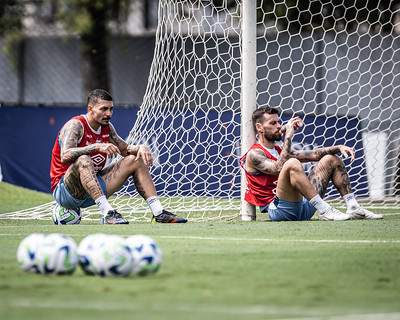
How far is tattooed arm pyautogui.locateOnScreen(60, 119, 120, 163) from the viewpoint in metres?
7.85

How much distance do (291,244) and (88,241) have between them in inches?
81.4

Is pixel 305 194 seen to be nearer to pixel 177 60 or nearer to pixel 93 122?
pixel 93 122

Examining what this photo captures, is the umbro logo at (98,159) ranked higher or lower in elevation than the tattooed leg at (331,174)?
higher

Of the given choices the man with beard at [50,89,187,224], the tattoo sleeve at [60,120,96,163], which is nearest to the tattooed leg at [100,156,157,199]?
the man with beard at [50,89,187,224]

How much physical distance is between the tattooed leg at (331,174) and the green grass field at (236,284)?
6.10 ft

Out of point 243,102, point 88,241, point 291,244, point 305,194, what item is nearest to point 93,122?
point 243,102

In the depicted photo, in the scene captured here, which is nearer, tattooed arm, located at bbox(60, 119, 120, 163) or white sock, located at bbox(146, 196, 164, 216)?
tattooed arm, located at bbox(60, 119, 120, 163)

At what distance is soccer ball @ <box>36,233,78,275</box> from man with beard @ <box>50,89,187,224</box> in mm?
3477

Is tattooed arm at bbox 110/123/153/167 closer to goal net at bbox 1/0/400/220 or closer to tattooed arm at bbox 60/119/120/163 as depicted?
tattooed arm at bbox 60/119/120/163

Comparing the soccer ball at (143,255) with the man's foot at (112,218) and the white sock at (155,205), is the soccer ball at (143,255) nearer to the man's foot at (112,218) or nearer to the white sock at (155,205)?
the man's foot at (112,218)

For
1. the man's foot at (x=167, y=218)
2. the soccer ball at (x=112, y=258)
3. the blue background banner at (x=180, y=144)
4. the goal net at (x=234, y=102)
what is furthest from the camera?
the blue background banner at (x=180, y=144)

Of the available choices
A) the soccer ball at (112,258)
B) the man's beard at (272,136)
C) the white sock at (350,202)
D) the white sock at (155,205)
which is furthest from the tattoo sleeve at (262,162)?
the soccer ball at (112,258)

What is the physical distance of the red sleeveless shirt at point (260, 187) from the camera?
8.67 metres

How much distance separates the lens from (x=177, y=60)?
1032 centimetres
